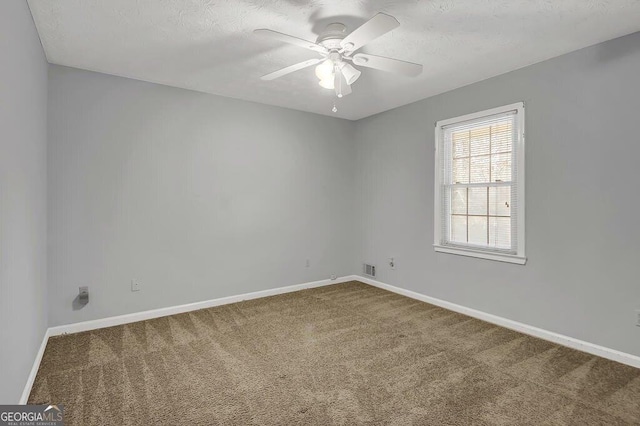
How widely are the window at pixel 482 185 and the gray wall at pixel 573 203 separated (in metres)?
0.09

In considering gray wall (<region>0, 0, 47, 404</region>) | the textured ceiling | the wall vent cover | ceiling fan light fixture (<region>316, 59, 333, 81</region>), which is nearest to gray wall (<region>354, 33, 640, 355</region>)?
the textured ceiling

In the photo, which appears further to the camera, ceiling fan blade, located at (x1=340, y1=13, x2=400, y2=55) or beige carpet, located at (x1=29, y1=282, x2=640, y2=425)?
beige carpet, located at (x1=29, y1=282, x2=640, y2=425)

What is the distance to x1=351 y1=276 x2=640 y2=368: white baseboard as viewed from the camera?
2654 mm

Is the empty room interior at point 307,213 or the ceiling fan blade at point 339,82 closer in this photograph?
the empty room interior at point 307,213

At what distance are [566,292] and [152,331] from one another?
3909 millimetres

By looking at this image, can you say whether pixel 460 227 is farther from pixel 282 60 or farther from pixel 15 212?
pixel 15 212

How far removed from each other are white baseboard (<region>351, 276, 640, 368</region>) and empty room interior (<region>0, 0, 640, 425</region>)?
0.6 inches

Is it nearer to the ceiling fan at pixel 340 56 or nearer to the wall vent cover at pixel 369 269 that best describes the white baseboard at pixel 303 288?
the wall vent cover at pixel 369 269

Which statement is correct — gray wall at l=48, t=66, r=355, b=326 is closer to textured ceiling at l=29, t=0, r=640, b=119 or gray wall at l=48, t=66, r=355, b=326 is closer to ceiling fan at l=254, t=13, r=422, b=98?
textured ceiling at l=29, t=0, r=640, b=119

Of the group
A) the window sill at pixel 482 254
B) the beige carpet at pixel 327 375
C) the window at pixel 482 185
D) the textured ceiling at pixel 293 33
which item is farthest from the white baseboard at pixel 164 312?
the textured ceiling at pixel 293 33

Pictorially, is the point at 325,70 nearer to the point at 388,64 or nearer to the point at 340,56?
the point at 340,56

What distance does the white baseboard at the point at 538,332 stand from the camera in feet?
8.71

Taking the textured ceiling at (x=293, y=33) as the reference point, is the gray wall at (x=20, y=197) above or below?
below

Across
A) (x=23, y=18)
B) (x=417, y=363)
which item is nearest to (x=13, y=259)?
(x=23, y=18)
